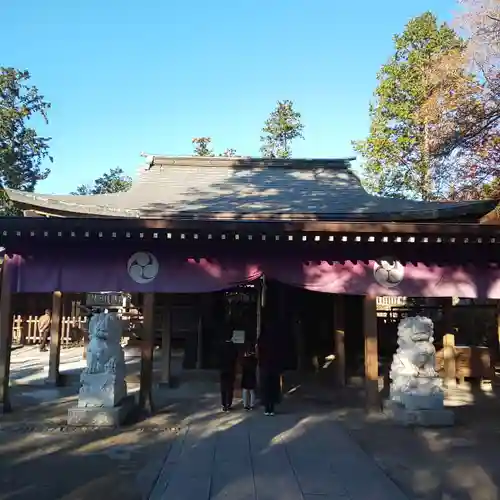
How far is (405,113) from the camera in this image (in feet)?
72.8

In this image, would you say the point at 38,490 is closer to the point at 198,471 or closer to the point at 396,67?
the point at 198,471

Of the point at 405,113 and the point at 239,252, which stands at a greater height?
the point at 405,113

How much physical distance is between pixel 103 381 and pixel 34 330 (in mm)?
15262

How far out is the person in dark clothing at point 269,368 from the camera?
→ 862 centimetres

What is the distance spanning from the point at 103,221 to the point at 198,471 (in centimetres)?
438

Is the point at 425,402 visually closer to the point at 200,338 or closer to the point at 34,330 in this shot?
the point at 200,338

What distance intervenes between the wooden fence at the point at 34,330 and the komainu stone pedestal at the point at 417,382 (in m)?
15.8

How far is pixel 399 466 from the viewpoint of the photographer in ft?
19.5

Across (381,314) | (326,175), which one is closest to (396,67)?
(326,175)

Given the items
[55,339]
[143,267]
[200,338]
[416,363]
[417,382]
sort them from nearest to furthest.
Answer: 1. [417,382]
2. [416,363]
3. [143,267]
4. [55,339]
5. [200,338]

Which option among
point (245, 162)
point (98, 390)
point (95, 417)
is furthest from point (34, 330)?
point (95, 417)

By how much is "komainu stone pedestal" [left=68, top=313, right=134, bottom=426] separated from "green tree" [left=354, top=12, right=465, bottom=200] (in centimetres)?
1750

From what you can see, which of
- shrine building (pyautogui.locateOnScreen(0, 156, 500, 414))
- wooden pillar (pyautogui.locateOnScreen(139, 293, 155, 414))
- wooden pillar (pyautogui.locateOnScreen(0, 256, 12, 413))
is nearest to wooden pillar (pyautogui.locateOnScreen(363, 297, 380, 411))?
shrine building (pyautogui.locateOnScreen(0, 156, 500, 414))

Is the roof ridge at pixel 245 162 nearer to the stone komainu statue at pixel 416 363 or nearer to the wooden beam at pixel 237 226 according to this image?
the wooden beam at pixel 237 226
